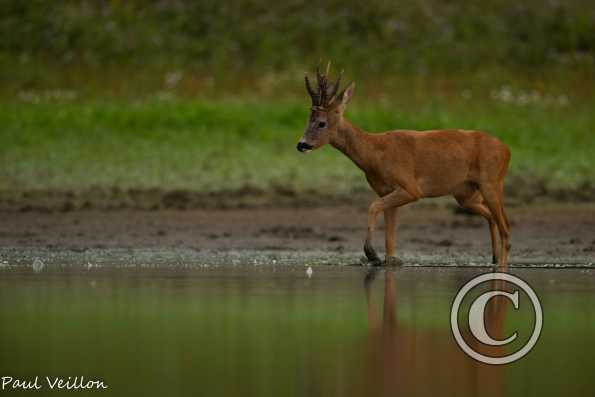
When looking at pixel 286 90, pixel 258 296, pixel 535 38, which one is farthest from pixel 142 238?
pixel 535 38

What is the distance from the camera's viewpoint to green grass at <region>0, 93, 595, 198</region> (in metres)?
22.5

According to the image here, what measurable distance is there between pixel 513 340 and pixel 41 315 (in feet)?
11.2

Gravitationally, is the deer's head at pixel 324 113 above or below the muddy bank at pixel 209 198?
above

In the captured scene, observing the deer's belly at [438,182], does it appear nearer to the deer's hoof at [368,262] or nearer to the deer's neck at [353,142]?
the deer's neck at [353,142]

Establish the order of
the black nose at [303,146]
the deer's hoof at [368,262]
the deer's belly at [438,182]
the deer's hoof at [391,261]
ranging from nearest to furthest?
the deer's hoof at [368,262]
the deer's hoof at [391,261]
the black nose at [303,146]
the deer's belly at [438,182]

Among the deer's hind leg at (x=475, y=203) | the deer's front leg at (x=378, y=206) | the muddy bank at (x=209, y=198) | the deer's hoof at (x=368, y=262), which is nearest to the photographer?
the deer's front leg at (x=378, y=206)

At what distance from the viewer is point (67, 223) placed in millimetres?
19172

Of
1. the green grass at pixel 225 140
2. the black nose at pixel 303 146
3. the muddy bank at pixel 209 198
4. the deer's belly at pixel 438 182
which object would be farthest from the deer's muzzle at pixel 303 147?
the green grass at pixel 225 140

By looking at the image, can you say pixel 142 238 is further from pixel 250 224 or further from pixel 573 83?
pixel 573 83

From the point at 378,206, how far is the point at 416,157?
2.94 ft

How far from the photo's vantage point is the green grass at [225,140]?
22500 millimetres

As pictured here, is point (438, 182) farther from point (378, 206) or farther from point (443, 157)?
point (378, 206)

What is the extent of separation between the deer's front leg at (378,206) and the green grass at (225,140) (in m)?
6.37

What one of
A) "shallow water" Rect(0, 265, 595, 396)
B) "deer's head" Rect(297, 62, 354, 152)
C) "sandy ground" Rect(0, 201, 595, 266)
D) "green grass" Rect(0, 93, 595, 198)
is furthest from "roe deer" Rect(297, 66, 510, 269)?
"green grass" Rect(0, 93, 595, 198)
